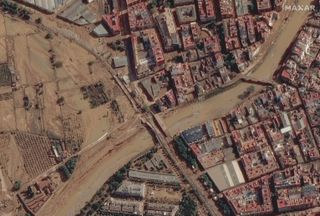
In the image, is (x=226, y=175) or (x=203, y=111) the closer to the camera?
(x=226, y=175)

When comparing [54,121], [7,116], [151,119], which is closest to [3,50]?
[7,116]

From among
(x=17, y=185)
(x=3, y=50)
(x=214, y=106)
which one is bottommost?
(x=17, y=185)

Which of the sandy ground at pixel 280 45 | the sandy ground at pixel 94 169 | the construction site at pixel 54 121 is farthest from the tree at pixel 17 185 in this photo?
the sandy ground at pixel 280 45

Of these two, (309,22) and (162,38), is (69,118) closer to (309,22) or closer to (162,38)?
(162,38)

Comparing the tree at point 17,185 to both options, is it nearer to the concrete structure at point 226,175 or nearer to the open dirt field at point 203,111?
the open dirt field at point 203,111

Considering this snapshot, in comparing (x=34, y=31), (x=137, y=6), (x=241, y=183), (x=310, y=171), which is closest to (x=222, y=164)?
(x=241, y=183)

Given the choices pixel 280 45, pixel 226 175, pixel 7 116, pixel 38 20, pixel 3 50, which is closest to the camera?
pixel 226 175

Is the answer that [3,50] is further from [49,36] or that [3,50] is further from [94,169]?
[94,169]

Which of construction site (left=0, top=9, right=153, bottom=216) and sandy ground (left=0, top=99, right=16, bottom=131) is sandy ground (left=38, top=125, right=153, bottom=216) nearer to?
construction site (left=0, top=9, right=153, bottom=216)

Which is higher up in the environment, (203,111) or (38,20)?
(38,20)

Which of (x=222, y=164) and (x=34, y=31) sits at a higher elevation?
(x=34, y=31)
